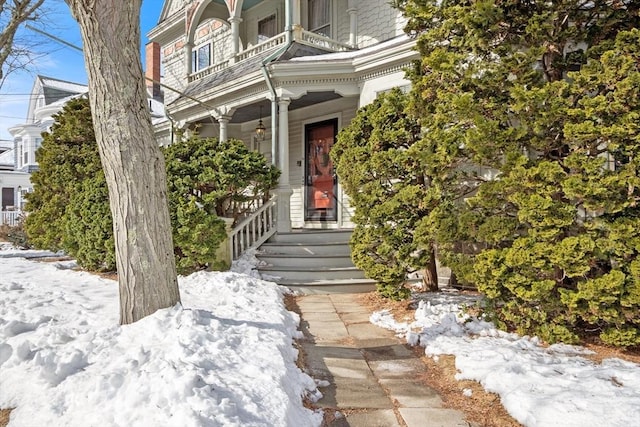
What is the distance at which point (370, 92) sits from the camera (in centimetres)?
803

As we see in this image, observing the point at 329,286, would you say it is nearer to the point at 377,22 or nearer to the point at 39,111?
the point at 377,22

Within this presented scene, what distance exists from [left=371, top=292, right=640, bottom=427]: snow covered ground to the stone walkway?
1.05 ft

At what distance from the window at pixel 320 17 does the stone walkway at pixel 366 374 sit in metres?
7.53

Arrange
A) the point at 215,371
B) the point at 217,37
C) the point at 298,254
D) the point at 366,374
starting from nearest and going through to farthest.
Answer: the point at 215,371, the point at 366,374, the point at 298,254, the point at 217,37

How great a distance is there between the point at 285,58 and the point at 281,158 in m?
2.04

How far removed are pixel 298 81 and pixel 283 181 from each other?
2002 mm

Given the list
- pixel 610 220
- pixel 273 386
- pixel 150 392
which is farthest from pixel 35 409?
pixel 610 220

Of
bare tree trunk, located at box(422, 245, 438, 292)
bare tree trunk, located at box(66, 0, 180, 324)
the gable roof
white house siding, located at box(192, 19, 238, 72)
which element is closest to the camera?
bare tree trunk, located at box(66, 0, 180, 324)

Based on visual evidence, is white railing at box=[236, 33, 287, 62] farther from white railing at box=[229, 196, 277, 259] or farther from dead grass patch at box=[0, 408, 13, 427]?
dead grass patch at box=[0, 408, 13, 427]

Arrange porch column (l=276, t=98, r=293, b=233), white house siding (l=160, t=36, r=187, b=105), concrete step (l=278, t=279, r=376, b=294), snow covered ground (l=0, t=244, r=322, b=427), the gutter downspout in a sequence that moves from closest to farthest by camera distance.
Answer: snow covered ground (l=0, t=244, r=322, b=427)
concrete step (l=278, t=279, r=376, b=294)
porch column (l=276, t=98, r=293, b=233)
the gutter downspout
white house siding (l=160, t=36, r=187, b=105)

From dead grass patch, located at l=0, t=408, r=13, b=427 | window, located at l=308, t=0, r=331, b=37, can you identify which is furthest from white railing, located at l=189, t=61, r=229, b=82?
dead grass patch, located at l=0, t=408, r=13, b=427

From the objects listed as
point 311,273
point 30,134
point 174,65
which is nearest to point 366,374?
point 311,273

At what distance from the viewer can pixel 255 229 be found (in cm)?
745

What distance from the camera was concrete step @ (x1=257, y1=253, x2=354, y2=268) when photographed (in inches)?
272
